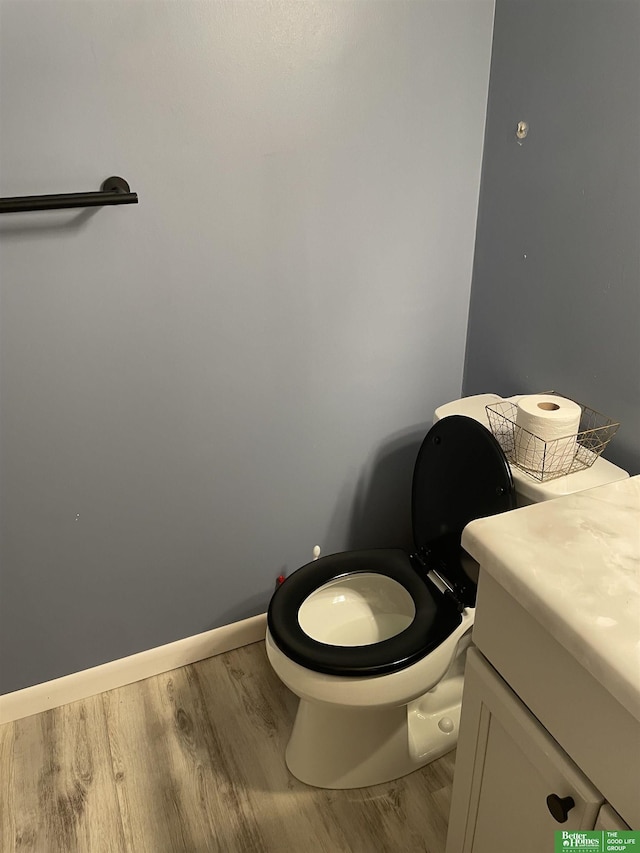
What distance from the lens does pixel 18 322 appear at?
133 cm

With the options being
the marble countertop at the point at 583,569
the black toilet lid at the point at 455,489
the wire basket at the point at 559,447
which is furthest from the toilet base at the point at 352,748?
the marble countertop at the point at 583,569

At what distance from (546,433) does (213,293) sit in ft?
2.36

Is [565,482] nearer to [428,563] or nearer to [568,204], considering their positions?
[428,563]

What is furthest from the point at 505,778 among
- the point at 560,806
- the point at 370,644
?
the point at 370,644

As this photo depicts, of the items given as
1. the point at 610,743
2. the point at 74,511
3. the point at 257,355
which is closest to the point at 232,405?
the point at 257,355

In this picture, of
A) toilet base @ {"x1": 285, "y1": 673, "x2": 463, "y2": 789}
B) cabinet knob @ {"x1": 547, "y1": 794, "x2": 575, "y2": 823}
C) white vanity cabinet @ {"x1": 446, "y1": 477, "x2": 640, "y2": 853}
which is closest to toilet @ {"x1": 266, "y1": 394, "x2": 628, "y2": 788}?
toilet base @ {"x1": 285, "y1": 673, "x2": 463, "y2": 789}

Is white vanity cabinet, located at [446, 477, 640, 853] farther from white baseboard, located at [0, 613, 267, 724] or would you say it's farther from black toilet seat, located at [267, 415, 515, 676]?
white baseboard, located at [0, 613, 267, 724]

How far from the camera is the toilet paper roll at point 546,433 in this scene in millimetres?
1295

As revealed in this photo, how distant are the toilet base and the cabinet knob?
2.14 ft

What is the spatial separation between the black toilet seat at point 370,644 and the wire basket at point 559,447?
0.34 metres

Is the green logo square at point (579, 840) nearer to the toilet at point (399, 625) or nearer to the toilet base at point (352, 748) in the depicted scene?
the toilet at point (399, 625)

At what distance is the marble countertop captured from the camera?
717mm

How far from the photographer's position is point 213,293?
1.47 meters

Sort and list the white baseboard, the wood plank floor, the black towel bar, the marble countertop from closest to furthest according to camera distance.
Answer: the marble countertop
the black towel bar
the wood plank floor
the white baseboard
